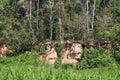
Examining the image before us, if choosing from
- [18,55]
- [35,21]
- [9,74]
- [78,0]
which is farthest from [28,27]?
[9,74]

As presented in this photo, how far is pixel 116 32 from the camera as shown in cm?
3588

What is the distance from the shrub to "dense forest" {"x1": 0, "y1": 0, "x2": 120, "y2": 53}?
4.44ft

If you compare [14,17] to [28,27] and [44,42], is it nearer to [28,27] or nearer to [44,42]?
[28,27]

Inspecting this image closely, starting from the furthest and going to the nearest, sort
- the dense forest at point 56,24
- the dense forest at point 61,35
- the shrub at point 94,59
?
the dense forest at point 56,24, the dense forest at point 61,35, the shrub at point 94,59

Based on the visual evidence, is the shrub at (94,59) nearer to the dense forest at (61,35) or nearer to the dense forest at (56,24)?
the dense forest at (61,35)

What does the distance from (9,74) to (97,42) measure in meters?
28.8

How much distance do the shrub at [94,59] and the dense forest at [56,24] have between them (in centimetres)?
135

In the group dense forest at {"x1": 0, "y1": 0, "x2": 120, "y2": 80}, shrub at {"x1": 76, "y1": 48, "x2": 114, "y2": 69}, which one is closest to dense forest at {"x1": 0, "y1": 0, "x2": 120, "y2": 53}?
dense forest at {"x1": 0, "y1": 0, "x2": 120, "y2": 80}

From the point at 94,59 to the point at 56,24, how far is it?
576cm

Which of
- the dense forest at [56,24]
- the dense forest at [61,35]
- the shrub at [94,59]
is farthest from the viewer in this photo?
the dense forest at [56,24]

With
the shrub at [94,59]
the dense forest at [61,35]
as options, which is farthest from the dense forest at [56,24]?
the shrub at [94,59]

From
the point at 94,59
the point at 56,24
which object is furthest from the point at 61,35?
the point at 94,59

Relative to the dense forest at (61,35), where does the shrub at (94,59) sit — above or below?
below

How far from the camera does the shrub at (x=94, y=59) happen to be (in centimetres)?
3431
